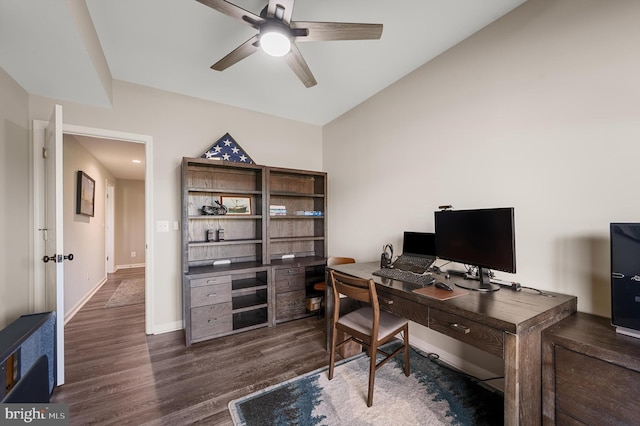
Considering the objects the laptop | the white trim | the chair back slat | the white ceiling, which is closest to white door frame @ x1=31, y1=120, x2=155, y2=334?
the white trim

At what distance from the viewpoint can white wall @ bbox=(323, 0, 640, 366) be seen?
141 centimetres

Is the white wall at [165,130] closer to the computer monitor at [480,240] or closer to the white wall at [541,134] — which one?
the white wall at [541,134]

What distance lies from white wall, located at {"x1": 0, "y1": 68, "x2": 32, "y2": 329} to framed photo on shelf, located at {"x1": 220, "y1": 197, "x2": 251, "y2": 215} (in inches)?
66.8

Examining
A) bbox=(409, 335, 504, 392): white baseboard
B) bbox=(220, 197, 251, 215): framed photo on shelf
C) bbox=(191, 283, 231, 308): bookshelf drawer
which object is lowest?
bbox=(409, 335, 504, 392): white baseboard

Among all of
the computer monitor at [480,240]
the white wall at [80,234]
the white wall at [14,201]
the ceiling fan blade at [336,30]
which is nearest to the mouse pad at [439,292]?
the computer monitor at [480,240]

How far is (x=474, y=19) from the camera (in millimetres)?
1897

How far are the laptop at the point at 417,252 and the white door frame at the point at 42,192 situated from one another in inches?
104

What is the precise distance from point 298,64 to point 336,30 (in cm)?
46

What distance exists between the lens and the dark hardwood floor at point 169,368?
5.57 ft

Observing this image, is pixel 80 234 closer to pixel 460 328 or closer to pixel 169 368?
pixel 169 368

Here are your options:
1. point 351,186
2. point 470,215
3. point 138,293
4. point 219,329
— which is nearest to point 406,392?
point 470,215

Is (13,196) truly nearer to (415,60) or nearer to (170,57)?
(170,57)

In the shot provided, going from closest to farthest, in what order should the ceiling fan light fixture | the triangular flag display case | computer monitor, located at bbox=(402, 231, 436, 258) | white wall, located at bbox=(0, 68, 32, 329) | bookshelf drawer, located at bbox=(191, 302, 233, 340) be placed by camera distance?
the ceiling fan light fixture, white wall, located at bbox=(0, 68, 32, 329), computer monitor, located at bbox=(402, 231, 436, 258), bookshelf drawer, located at bbox=(191, 302, 233, 340), the triangular flag display case

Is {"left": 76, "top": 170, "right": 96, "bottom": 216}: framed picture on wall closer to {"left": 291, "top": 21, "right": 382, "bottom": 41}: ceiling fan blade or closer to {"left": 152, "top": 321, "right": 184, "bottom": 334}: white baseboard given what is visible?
{"left": 152, "top": 321, "right": 184, "bottom": 334}: white baseboard
